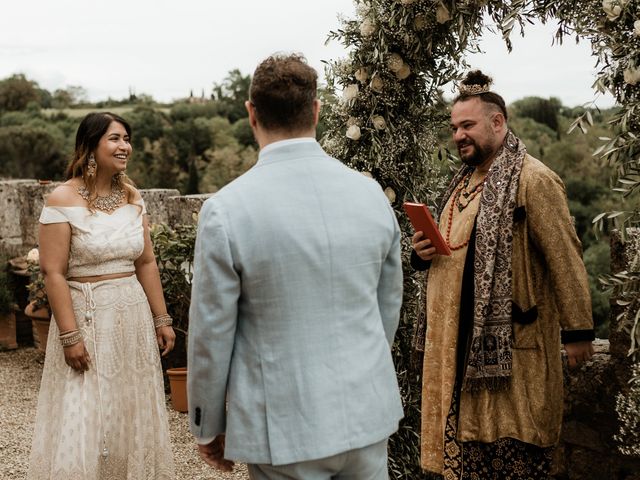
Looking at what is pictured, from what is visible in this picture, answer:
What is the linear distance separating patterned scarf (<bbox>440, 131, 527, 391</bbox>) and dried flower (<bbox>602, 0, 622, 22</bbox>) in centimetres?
67

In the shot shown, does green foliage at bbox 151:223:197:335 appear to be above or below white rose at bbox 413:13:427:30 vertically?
below

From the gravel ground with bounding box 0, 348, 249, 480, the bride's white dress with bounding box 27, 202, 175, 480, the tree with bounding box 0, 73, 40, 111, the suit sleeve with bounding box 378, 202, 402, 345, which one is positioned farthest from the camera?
the tree with bounding box 0, 73, 40, 111

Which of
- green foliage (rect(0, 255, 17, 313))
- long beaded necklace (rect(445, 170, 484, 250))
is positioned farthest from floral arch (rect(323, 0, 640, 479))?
green foliage (rect(0, 255, 17, 313))

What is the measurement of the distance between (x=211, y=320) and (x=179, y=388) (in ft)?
13.6

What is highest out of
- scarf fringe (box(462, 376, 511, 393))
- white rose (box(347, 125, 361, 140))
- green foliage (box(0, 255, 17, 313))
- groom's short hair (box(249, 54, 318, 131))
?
groom's short hair (box(249, 54, 318, 131))

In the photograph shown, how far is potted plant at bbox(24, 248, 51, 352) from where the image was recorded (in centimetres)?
719

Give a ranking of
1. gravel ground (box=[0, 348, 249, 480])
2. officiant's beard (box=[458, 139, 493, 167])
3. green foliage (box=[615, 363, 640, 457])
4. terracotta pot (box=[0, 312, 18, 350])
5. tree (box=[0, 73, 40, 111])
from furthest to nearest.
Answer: tree (box=[0, 73, 40, 111])
terracotta pot (box=[0, 312, 18, 350])
gravel ground (box=[0, 348, 249, 480])
officiant's beard (box=[458, 139, 493, 167])
green foliage (box=[615, 363, 640, 457])

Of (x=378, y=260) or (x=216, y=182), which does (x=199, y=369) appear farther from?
(x=216, y=182)

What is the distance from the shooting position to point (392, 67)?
375 centimetres

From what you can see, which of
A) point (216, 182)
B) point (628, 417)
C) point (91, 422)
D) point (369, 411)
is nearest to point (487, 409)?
point (628, 417)

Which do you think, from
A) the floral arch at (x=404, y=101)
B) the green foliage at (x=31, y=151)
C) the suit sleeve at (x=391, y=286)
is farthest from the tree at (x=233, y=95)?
the suit sleeve at (x=391, y=286)

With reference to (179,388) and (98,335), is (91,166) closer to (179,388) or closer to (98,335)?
(98,335)

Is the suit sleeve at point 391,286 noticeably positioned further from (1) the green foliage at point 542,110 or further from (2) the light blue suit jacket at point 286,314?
(1) the green foliage at point 542,110

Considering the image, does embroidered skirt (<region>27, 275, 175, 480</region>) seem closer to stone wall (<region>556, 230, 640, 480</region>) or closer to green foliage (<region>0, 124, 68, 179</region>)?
stone wall (<region>556, 230, 640, 480</region>)
